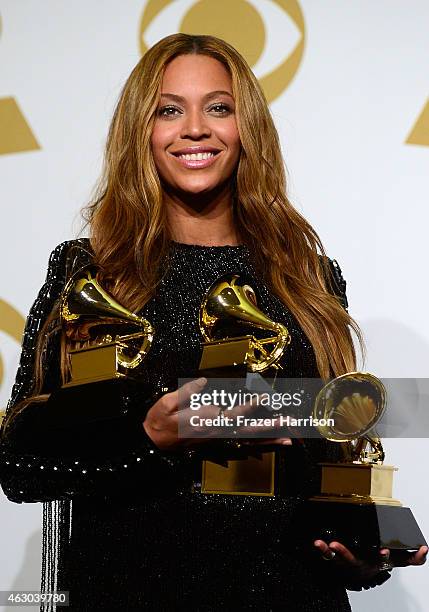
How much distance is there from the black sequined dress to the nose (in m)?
0.22

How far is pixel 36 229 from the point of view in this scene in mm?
1683

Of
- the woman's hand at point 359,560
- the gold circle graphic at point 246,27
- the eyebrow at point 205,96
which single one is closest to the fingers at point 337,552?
the woman's hand at point 359,560

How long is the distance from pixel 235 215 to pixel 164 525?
16.9 inches

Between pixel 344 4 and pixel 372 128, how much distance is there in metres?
0.21

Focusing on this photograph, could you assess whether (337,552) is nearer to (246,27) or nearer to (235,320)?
(235,320)

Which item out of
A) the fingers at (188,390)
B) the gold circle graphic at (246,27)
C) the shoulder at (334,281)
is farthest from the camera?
the gold circle graphic at (246,27)

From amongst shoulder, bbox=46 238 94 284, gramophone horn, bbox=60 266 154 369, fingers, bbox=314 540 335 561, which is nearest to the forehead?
shoulder, bbox=46 238 94 284

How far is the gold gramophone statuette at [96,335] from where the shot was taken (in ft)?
3.18

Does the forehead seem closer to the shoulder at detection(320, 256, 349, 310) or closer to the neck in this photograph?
the neck

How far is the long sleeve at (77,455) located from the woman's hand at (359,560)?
17 cm

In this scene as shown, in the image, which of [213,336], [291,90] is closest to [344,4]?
[291,90]

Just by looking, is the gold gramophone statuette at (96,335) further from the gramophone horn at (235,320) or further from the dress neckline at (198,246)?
the dress neckline at (198,246)

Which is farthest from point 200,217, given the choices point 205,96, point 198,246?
point 205,96

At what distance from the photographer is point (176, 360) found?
111 centimetres
